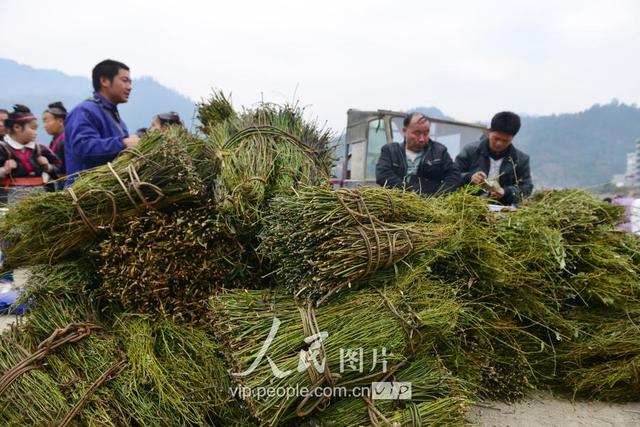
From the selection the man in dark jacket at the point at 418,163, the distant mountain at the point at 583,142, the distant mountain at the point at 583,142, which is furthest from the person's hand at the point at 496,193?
the distant mountain at the point at 583,142

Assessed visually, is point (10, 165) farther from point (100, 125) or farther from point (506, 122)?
point (506, 122)

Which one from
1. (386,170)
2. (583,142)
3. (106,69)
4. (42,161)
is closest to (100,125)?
(106,69)

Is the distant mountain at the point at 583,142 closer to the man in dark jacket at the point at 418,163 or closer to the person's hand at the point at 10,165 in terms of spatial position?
the man in dark jacket at the point at 418,163

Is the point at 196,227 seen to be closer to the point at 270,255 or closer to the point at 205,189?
the point at 205,189

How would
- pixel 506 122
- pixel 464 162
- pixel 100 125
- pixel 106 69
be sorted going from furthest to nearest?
pixel 464 162
pixel 506 122
pixel 106 69
pixel 100 125

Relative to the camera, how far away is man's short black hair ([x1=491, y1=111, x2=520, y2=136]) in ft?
13.8

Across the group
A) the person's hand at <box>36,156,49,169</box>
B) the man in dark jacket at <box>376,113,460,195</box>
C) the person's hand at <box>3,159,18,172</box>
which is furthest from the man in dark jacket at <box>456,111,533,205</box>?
the person's hand at <box>3,159,18,172</box>

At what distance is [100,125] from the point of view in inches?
134

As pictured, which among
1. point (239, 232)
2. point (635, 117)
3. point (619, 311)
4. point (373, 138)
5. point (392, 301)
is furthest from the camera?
point (635, 117)

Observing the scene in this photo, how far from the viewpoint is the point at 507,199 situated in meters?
4.31

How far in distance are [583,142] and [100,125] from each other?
11285cm

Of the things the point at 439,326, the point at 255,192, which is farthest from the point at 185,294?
the point at 439,326

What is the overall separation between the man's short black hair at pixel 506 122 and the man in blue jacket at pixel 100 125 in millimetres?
3243

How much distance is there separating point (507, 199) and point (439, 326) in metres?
2.55
